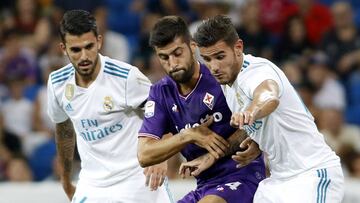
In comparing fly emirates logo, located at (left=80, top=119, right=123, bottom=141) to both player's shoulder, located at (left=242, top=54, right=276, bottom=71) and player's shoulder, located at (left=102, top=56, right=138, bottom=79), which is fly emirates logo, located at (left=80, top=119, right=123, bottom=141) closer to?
player's shoulder, located at (left=102, top=56, right=138, bottom=79)

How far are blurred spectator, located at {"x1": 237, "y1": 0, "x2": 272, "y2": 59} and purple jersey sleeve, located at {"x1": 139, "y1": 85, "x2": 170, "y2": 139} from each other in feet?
19.4

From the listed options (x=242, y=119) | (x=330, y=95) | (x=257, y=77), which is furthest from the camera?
(x=330, y=95)

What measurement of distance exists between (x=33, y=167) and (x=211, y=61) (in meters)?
6.11

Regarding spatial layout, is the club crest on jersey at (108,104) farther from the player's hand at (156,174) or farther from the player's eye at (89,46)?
the player's hand at (156,174)

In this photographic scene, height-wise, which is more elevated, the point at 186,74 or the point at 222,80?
the point at 222,80

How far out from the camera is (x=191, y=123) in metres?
6.58

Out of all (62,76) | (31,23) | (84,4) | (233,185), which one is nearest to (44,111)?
(84,4)

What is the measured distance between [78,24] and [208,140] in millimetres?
1409

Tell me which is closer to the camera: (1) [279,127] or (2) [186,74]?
(1) [279,127]

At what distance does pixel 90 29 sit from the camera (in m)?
7.07

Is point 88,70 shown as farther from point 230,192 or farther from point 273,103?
point 273,103

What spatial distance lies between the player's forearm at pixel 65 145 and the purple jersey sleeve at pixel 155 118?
1119 mm

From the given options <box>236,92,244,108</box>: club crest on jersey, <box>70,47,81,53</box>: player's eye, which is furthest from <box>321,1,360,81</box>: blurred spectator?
<box>236,92,244,108</box>: club crest on jersey

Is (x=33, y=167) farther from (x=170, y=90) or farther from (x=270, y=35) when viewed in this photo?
(x=170, y=90)
